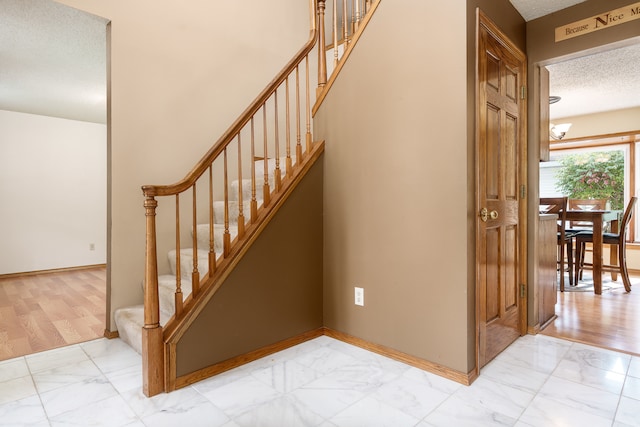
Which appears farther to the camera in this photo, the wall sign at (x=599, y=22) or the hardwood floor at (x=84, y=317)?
the hardwood floor at (x=84, y=317)

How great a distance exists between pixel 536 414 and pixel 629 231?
5.28m

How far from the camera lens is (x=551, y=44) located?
8.24 feet

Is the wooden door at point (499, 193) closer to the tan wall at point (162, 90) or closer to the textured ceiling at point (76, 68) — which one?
the textured ceiling at point (76, 68)

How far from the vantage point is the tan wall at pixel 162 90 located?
2.60 meters

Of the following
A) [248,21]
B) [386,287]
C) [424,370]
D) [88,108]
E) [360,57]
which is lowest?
[424,370]

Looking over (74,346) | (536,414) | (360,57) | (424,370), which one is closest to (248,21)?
(360,57)

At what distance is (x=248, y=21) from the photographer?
134 inches

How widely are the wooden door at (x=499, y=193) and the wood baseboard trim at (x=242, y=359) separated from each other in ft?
3.79

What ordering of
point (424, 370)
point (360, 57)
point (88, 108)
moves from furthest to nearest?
point (88, 108), point (360, 57), point (424, 370)

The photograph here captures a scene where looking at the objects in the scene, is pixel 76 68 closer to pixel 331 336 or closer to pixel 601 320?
pixel 331 336

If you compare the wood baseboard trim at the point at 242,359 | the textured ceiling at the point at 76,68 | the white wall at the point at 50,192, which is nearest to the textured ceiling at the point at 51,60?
the textured ceiling at the point at 76,68

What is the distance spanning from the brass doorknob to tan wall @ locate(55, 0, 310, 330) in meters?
2.29

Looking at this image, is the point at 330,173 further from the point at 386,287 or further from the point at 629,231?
the point at 629,231

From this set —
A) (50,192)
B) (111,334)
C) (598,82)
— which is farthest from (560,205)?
(50,192)
